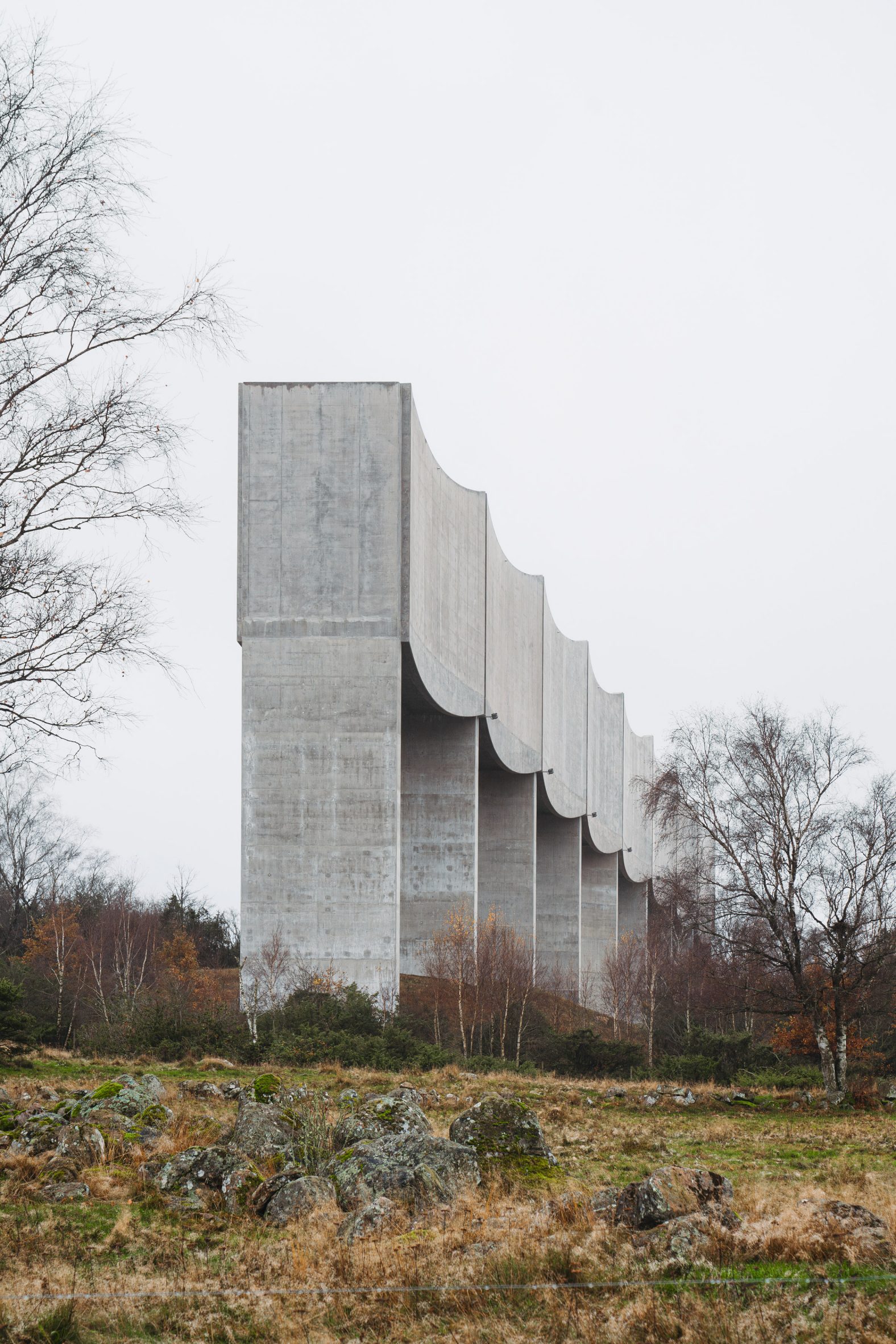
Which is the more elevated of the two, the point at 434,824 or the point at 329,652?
the point at 329,652

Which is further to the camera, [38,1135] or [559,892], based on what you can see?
[559,892]

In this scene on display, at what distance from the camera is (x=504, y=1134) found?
36.3 ft

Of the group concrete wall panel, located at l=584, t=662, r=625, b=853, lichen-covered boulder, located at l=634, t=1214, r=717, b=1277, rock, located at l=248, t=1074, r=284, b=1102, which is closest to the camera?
lichen-covered boulder, located at l=634, t=1214, r=717, b=1277

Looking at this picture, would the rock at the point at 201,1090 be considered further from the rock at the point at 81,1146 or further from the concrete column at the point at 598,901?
the concrete column at the point at 598,901

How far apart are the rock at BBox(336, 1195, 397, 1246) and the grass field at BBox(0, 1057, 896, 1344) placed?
0.11m

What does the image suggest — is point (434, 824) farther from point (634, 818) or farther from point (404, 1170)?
point (634, 818)

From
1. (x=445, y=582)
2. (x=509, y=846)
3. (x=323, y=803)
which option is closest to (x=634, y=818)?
(x=509, y=846)

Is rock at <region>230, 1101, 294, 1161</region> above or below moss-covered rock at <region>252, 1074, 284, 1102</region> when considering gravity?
above

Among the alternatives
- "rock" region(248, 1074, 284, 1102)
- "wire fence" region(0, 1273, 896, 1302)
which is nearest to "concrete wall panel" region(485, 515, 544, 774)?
"rock" region(248, 1074, 284, 1102)

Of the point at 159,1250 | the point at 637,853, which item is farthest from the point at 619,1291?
the point at 637,853

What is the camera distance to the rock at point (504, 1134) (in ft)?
35.8

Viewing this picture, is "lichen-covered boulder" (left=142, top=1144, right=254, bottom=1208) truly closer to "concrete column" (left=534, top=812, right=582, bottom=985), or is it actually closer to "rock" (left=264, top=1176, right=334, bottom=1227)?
"rock" (left=264, top=1176, right=334, bottom=1227)

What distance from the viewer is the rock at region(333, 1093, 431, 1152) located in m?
12.2

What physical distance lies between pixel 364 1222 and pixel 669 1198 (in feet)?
7.01
